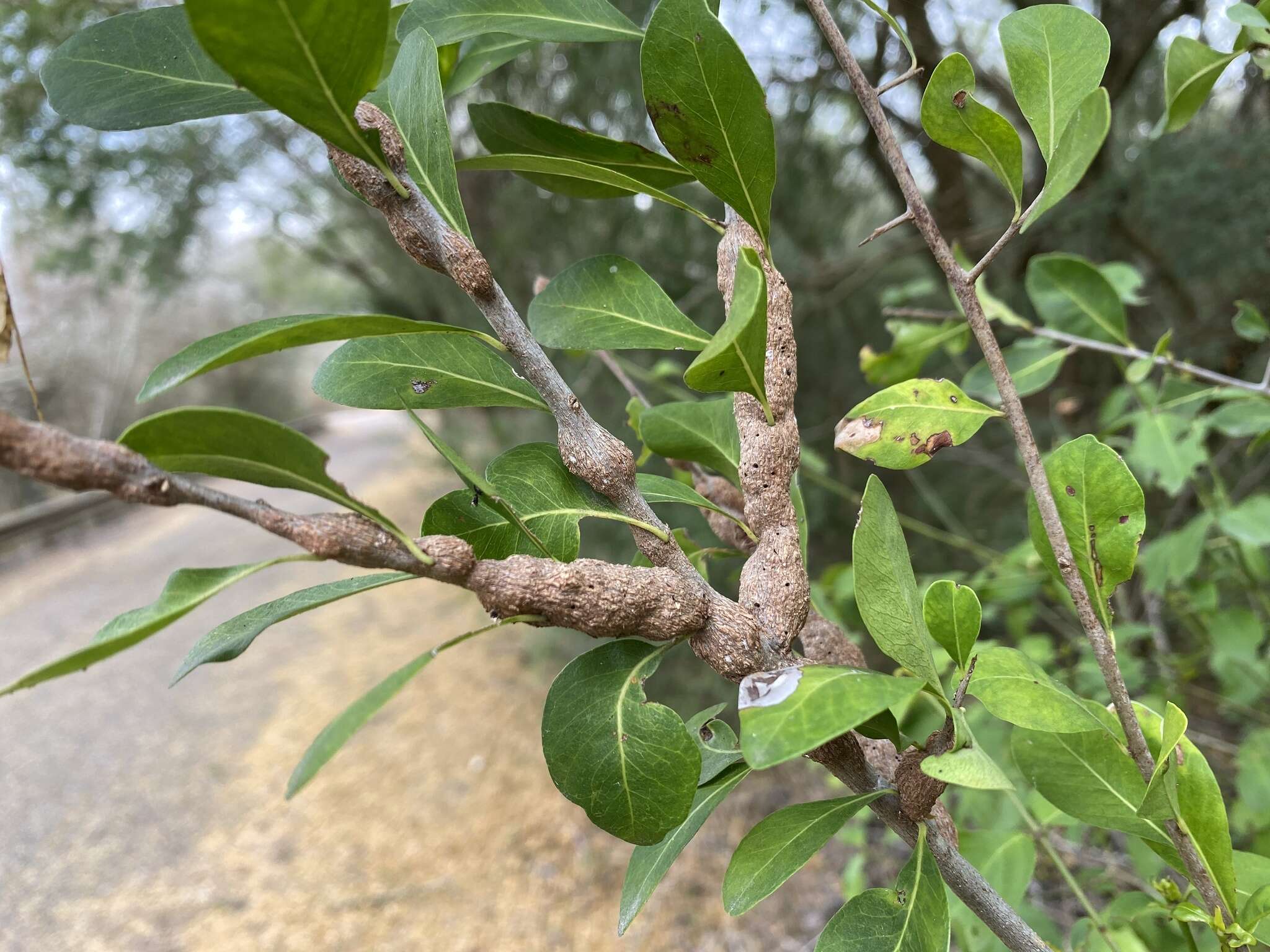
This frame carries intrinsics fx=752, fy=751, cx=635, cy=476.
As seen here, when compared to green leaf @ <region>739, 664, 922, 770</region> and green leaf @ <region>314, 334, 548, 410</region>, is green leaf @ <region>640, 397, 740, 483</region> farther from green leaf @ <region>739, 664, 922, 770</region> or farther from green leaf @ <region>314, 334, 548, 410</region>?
green leaf @ <region>739, 664, 922, 770</region>

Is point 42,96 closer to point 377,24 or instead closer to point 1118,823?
point 377,24

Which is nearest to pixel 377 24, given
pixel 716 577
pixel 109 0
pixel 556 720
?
pixel 556 720

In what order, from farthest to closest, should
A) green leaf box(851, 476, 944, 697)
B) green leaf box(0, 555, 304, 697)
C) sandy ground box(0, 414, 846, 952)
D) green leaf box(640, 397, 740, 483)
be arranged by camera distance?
sandy ground box(0, 414, 846, 952), green leaf box(640, 397, 740, 483), green leaf box(851, 476, 944, 697), green leaf box(0, 555, 304, 697)

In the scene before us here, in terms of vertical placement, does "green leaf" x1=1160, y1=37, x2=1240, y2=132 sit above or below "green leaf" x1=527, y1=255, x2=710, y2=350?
above

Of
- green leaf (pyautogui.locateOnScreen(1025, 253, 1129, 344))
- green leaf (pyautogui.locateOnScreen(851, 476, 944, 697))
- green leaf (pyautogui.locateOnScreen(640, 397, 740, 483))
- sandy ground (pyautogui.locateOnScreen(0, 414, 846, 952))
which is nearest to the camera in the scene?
green leaf (pyautogui.locateOnScreen(851, 476, 944, 697))

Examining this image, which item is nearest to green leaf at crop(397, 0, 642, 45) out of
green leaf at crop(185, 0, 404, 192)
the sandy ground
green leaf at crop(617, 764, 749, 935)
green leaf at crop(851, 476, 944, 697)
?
green leaf at crop(185, 0, 404, 192)

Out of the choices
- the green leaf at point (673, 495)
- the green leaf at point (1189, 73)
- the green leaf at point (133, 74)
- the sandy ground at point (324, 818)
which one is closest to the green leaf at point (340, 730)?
the green leaf at point (673, 495)

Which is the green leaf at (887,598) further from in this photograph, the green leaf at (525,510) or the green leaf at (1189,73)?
the green leaf at (1189,73)

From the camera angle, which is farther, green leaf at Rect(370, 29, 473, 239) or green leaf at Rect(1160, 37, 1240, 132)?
green leaf at Rect(1160, 37, 1240, 132)
